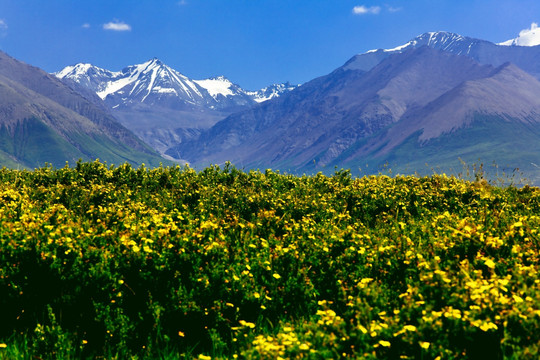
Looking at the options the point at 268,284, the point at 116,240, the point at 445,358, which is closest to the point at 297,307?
the point at 268,284

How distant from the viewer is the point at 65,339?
5.54 m

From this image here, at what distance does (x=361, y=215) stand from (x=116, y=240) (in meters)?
7.41

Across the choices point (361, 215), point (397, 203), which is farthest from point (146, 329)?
point (397, 203)

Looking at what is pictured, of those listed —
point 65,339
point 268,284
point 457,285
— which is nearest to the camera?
point 457,285

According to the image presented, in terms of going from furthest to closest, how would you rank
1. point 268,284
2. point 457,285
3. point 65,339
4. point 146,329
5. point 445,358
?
point 268,284 < point 146,329 < point 65,339 < point 457,285 < point 445,358

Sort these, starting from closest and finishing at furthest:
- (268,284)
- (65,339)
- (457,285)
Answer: (457,285)
(65,339)
(268,284)

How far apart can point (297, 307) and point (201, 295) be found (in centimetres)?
155

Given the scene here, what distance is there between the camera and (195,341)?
6.02 metres

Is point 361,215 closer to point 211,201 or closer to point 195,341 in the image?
point 211,201

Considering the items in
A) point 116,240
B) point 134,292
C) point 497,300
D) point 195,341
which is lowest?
point 195,341

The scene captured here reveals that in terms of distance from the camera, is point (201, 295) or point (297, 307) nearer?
point (201, 295)

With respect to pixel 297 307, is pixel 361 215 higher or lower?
higher

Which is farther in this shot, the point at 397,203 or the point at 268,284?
the point at 397,203

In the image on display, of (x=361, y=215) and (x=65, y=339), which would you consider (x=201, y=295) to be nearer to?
(x=65, y=339)
